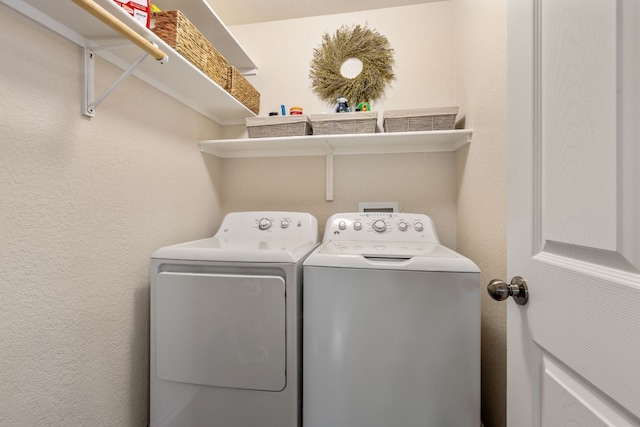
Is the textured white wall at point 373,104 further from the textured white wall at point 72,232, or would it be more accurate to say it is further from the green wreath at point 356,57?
the textured white wall at point 72,232

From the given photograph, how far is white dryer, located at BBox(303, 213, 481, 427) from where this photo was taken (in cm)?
98

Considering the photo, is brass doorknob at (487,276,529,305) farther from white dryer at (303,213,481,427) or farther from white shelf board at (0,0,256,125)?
white shelf board at (0,0,256,125)

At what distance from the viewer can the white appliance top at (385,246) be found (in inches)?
39.9

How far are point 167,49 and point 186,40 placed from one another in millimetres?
138

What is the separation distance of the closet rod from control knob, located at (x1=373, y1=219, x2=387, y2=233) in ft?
3.76

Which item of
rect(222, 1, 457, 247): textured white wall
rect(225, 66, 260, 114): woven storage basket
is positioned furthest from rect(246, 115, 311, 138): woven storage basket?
rect(222, 1, 457, 247): textured white wall

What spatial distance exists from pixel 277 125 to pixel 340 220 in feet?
2.17

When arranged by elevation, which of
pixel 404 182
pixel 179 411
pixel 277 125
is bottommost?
pixel 179 411

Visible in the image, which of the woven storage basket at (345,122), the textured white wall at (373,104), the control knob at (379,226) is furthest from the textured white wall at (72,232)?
the control knob at (379,226)

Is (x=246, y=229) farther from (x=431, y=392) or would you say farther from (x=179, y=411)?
(x=431, y=392)

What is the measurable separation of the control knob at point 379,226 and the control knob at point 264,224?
592 millimetres

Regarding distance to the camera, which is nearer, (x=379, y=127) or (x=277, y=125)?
(x=277, y=125)

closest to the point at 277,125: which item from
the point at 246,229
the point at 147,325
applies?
the point at 246,229

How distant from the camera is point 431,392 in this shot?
0.98 m
